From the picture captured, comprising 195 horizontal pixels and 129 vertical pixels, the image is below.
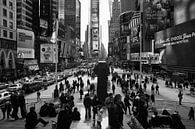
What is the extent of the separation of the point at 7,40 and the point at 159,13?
4669 centimetres

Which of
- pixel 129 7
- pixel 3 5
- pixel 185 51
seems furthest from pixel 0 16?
pixel 129 7

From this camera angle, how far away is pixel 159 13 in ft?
229

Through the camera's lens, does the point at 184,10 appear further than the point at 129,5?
No

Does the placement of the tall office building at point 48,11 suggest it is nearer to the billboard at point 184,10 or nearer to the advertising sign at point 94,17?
the advertising sign at point 94,17

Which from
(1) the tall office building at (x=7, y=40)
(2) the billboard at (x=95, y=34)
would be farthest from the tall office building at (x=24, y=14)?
(2) the billboard at (x=95, y=34)

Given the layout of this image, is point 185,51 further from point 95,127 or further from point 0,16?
point 0,16

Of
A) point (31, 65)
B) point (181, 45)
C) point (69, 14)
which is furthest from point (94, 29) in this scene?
point (181, 45)

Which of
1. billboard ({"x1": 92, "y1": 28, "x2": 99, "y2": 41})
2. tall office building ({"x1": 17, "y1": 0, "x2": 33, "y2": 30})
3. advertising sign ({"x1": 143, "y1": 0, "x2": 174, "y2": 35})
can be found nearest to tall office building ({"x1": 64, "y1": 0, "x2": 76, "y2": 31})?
billboard ({"x1": 92, "y1": 28, "x2": 99, "y2": 41})

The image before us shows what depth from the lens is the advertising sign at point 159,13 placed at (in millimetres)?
68812

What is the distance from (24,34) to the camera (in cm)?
5706

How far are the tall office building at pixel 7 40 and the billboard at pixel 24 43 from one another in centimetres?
215

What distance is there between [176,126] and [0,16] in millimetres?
49205

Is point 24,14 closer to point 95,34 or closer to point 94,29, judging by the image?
point 95,34

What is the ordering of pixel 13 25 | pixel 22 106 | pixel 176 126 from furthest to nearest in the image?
pixel 13 25 < pixel 22 106 < pixel 176 126
